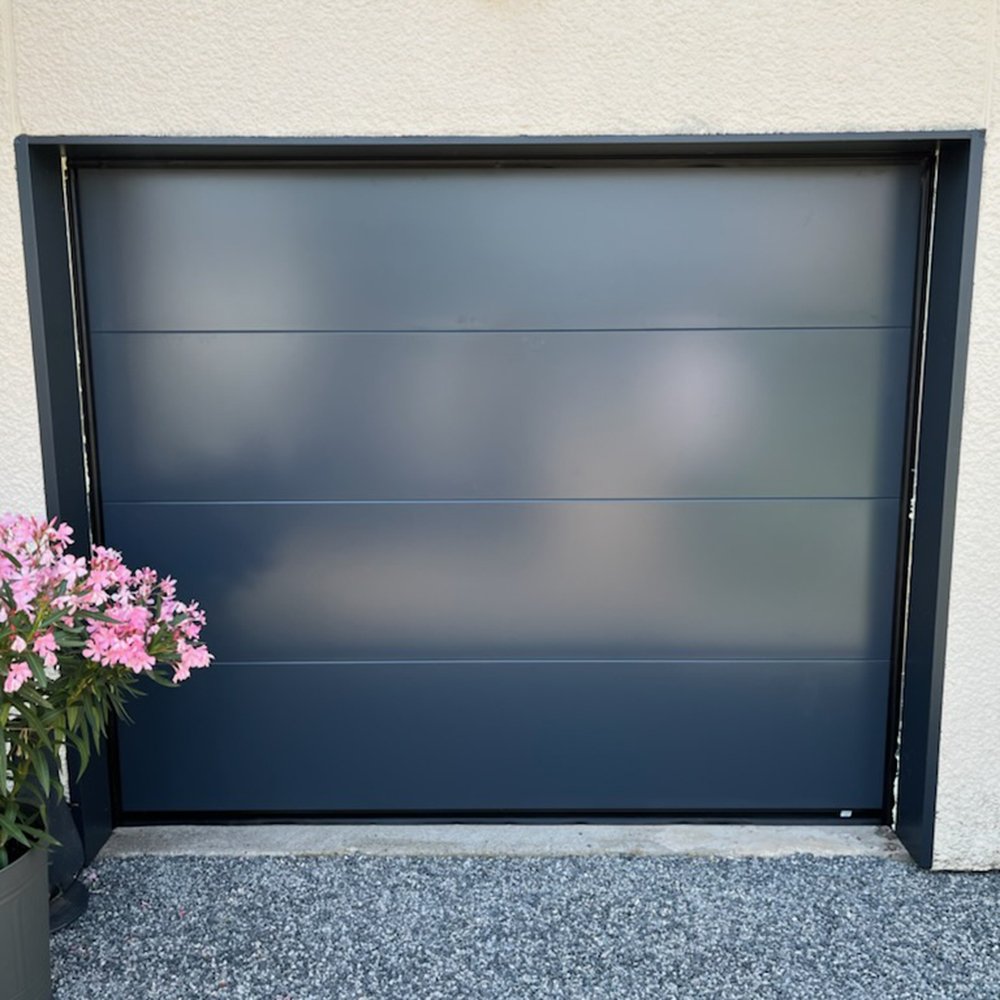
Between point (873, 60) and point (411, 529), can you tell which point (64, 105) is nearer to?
point (411, 529)

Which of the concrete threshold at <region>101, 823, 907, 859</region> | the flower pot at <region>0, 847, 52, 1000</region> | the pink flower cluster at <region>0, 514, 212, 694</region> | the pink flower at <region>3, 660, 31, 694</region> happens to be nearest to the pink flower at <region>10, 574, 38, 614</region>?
the pink flower cluster at <region>0, 514, 212, 694</region>

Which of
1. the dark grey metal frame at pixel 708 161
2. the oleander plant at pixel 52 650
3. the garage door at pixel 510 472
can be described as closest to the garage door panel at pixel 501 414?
the garage door at pixel 510 472

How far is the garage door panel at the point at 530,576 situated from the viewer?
266cm

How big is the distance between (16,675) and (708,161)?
7.48ft

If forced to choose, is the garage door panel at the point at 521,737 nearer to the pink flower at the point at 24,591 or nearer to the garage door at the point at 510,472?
the garage door at the point at 510,472

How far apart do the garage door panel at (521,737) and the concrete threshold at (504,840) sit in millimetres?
75

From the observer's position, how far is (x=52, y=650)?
1790 mm

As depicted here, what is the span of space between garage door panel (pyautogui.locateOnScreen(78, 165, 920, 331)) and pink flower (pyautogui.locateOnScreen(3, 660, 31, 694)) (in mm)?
1200

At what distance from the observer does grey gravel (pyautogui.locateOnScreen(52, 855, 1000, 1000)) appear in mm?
2105

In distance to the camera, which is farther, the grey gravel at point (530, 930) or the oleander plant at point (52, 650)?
the grey gravel at point (530, 930)

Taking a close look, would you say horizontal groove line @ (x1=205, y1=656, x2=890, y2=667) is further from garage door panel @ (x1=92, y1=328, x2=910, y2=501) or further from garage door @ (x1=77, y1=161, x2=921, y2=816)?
garage door panel @ (x1=92, y1=328, x2=910, y2=501)

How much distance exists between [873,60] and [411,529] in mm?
1879

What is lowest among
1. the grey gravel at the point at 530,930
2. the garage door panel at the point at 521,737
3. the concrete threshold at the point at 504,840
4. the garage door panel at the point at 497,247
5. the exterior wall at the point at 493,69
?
the concrete threshold at the point at 504,840

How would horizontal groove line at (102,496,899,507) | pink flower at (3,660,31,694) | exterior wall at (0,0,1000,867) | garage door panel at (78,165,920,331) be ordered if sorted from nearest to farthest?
1. pink flower at (3,660,31,694)
2. exterior wall at (0,0,1000,867)
3. garage door panel at (78,165,920,331)
4. horizontal groove line at (102,496,899,507)
